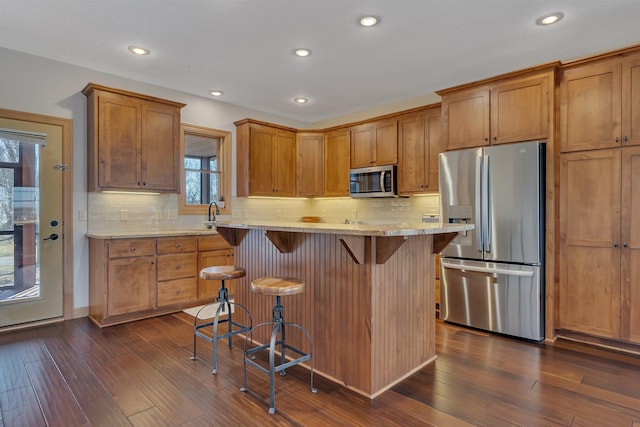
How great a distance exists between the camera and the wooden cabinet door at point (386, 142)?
15.7 feet

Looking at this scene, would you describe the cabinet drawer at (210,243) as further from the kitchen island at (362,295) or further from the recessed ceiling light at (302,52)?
the recessed ceiling light at (302,52)

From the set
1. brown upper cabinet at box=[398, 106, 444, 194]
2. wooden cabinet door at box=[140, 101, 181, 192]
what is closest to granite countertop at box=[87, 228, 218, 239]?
wooden cabinet door at box=[140, 101, 181, 192]

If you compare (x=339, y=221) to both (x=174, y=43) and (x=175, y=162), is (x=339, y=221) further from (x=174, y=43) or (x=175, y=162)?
(x=174, y=43)

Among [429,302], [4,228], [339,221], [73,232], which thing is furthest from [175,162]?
[429,302]

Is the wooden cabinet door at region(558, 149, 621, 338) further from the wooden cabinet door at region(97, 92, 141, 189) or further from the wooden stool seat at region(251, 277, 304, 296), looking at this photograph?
the wooden cabinet door at region(97, 92, 141, 189)

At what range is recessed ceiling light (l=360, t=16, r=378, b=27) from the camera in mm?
2863

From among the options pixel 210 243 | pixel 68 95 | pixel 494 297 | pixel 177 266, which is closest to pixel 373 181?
pixel 494 297

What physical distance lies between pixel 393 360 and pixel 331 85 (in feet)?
11.2

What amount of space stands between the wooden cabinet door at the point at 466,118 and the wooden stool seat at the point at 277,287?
2.46 metres

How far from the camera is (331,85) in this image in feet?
14.7

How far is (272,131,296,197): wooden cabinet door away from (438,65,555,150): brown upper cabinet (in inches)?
101

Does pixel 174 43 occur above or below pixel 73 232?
above

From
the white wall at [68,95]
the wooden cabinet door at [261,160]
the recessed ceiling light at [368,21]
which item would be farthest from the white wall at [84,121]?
the recessed ceiling light at [368,21]

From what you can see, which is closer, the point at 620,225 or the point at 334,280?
the point at 334,280
